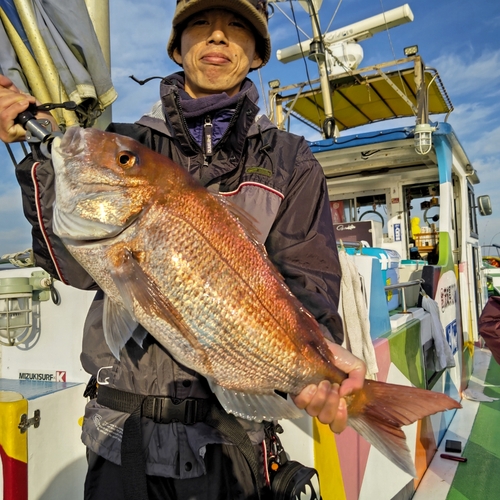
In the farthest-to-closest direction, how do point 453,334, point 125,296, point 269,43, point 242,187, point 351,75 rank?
point 351,75 < point 453,334 < point 269,43 < point 242,187 < point 125,296

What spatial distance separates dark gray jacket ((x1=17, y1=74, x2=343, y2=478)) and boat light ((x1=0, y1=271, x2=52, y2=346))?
818 millimetres

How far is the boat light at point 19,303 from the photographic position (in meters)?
2.23

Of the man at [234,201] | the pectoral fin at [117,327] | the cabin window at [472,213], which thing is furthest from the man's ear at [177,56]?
the cabin window at [472,213]

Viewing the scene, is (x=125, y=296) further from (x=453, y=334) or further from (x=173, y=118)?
(x=453, y=334)

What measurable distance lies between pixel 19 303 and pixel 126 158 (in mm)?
1390

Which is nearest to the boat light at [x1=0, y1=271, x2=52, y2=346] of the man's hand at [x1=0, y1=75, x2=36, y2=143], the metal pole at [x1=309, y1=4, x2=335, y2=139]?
the man's hand at [x1=0, y1=75, x2=36, y2=143]

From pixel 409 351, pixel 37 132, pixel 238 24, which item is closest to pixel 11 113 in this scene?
pixel 37 132

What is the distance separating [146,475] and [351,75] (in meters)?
8.47

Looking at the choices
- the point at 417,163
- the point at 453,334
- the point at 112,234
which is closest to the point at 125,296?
the point at 112,234

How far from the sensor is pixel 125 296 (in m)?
1.33

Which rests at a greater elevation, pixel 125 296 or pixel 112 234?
pixel 112 234

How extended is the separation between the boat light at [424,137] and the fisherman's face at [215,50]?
15.5ft

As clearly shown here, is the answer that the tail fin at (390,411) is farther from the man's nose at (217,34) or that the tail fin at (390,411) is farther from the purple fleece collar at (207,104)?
the man's nose at (217,34)

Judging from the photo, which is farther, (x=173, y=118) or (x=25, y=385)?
(x=25, y=385)
